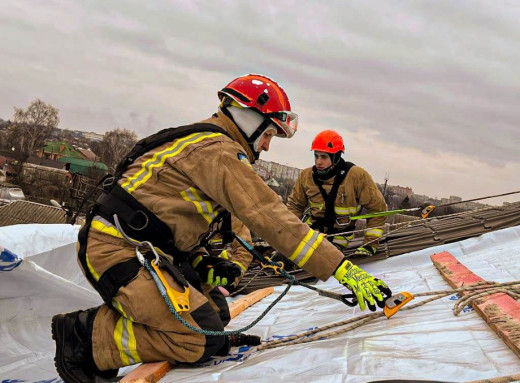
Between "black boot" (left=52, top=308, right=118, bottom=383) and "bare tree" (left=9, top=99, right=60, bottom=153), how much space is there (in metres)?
62.7

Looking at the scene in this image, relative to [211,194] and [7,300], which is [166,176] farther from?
[7,300]

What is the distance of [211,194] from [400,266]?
2.60 meters

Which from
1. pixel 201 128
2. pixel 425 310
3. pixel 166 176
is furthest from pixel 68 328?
pixel 425 310

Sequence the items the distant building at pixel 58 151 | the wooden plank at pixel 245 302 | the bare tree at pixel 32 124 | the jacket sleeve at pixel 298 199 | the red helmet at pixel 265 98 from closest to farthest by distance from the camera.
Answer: the red helmet at pixel 265 98
the wooden plank at pixel 245 302
the jacket sleeve at pixel 298 199
the bare tree at pixel 32 124
the distant building at pixel 58 151

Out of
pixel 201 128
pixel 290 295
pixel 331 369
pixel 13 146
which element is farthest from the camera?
pixel 13 146

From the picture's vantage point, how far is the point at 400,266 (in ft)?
14.4

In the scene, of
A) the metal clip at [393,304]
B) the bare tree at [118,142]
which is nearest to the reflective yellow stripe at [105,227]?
the metal clip at [393,304]

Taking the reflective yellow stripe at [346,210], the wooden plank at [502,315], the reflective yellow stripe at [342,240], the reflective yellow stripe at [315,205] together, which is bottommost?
the wooden plank at [502,315]

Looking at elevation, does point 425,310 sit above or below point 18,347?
above

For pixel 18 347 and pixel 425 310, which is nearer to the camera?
pixel 425 310

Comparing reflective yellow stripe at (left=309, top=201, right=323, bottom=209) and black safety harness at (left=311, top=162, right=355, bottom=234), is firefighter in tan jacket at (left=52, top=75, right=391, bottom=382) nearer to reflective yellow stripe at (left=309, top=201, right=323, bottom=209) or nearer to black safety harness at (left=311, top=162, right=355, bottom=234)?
black safety harness at (left=311, top=162, right=355, bottom=234)

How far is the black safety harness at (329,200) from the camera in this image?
539 cm

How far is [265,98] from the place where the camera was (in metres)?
2.72

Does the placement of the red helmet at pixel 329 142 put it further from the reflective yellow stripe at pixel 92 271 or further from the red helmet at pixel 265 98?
the reflective yellow stripe at pixel 92 271
